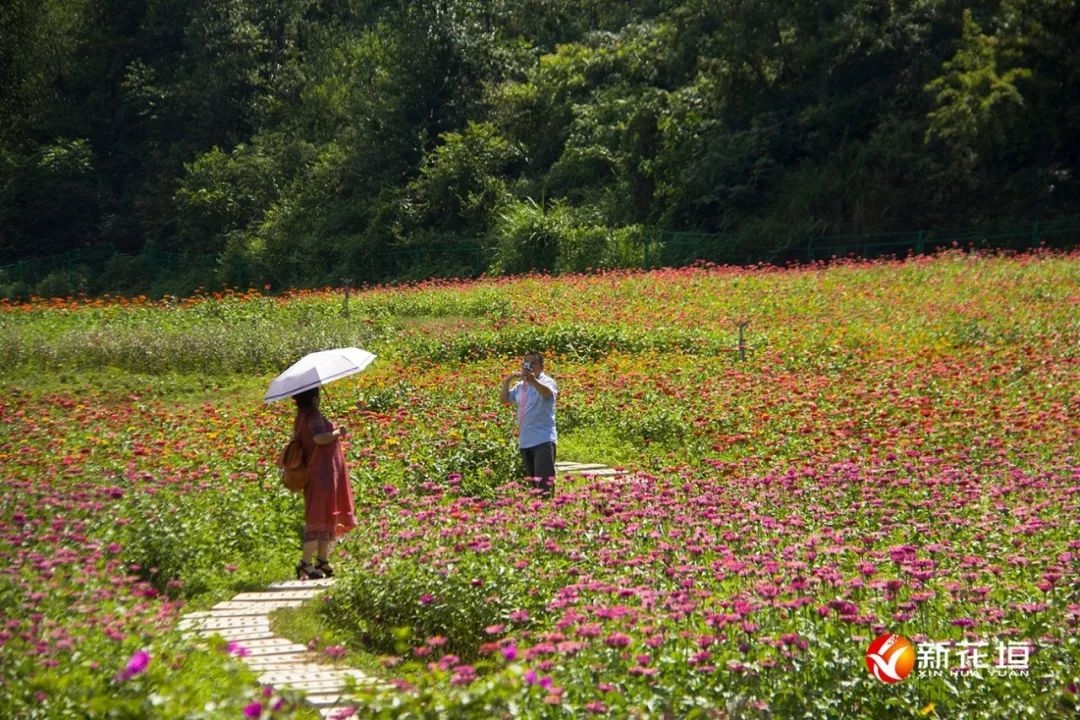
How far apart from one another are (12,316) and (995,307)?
16382 millimetres

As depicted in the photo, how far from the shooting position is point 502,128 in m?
43.0

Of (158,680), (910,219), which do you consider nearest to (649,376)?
(158,680)

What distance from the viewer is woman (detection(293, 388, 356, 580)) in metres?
8.87

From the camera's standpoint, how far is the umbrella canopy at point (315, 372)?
340 inches

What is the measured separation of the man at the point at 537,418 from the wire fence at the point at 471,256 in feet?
51.8

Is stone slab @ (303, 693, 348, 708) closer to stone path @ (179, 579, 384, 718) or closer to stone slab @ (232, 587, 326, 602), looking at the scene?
stone path @ (179, 579, 384, 718)

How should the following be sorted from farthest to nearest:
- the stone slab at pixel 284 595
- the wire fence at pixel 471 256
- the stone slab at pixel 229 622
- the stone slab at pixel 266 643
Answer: the wire fence at pixel 471 256 → the stone slab at pixel 284 595 → the stone slab at pixel 229 622 → the stone slab at pixel 266 643

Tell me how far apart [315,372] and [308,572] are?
1303 mm

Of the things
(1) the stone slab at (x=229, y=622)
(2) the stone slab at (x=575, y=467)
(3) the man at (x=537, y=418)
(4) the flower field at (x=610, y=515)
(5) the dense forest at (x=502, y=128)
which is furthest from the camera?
(5) the dense forest at (x=502, y=128)

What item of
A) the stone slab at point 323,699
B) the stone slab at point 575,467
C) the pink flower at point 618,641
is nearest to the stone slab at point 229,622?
the stone slab at point 323,699

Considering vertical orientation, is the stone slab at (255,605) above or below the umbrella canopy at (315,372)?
below

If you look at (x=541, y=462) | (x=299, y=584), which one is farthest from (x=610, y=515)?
(x=299, y=584)

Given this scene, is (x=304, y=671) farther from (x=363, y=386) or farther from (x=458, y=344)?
(x=458, y=344)
